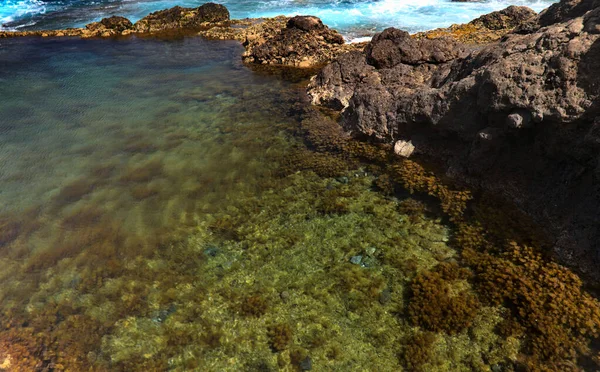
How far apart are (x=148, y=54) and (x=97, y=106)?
12919mm

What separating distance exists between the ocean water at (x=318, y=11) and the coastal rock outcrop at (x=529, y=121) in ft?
75.9

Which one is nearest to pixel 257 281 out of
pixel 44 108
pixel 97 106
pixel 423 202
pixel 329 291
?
pixel 329 291

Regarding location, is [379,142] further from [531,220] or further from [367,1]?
[367,1]

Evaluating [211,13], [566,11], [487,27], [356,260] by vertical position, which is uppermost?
[211,13]

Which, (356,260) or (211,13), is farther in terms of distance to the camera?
(211,13)

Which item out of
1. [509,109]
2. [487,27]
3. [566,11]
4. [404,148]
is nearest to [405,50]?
[566,11]

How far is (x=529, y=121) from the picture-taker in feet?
38.1

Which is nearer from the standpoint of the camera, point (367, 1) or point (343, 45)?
point (343, 45)

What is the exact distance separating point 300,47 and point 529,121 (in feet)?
70.7

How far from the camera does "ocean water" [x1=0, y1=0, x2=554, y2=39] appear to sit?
135 ft

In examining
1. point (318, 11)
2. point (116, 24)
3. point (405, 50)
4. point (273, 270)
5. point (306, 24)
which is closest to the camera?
point (273, 270)

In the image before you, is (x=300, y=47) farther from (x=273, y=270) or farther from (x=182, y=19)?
(x=273, y=270)

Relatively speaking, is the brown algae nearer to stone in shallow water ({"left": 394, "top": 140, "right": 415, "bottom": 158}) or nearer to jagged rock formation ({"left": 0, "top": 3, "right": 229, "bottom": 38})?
stone in shallow water ({"left": 394, "top": 140, "right": 415, "bottom": 158})

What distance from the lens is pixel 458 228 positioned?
12.0 metres
